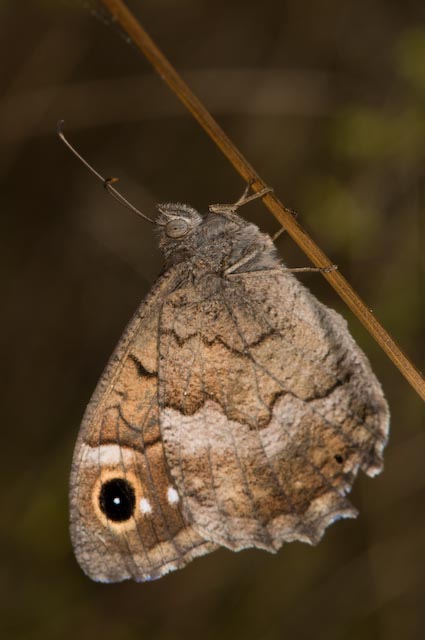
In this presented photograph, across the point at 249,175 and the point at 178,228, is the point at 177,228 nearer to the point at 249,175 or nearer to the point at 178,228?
the point at 178,228

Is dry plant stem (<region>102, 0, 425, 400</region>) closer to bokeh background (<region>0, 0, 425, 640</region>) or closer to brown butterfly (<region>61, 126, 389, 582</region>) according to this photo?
brown butterfly (<region>61, 126, 389, 582</region>)

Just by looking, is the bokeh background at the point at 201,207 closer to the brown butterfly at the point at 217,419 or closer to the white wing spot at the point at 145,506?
the brown butterfly at the point at 217,419

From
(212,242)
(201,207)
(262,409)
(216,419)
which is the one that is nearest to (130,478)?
(216,419)

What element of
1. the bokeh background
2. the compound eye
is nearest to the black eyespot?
the compound eye

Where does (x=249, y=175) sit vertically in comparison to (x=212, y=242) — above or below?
below

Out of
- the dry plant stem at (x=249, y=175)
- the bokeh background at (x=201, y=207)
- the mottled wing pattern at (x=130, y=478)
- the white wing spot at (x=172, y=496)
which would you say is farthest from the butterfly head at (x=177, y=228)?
the bokeh background at (x=201, y=207)
